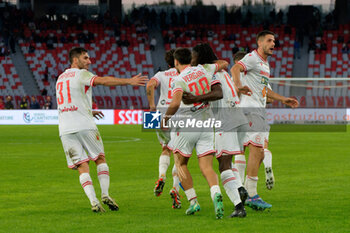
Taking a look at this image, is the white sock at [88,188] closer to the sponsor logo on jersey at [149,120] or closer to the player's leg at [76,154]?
the player's leg at [76,154]

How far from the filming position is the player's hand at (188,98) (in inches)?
306

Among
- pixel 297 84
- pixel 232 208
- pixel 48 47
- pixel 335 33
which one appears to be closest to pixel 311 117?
pixel 297 84

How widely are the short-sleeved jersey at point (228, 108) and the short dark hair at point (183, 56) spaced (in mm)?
428

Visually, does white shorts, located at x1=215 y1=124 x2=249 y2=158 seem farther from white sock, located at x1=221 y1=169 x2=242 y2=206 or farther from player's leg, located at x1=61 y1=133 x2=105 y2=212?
player's leg, located at x1=61 y1=133 x2=105 y2=212

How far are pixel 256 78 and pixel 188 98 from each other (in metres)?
1.74

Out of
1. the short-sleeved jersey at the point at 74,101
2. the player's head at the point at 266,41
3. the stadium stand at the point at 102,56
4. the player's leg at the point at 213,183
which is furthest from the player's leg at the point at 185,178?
the stadium stand at the point at 102,56

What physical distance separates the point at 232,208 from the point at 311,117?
1106 inches

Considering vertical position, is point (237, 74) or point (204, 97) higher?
point (237, 74)

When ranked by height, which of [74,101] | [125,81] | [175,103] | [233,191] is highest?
[125,81]

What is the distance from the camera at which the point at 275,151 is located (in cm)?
1975

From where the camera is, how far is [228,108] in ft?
28.4

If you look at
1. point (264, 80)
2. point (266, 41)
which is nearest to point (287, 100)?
point (264, 80)

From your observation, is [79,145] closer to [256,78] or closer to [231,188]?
[231,188]

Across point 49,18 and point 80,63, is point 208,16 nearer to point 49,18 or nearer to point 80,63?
point 49,18
